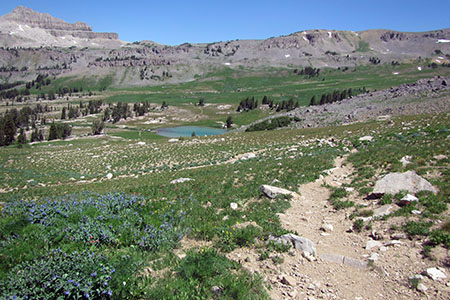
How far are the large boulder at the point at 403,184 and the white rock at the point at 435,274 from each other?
16.5ft

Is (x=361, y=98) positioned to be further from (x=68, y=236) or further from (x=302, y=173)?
→ (x=68, y=236)

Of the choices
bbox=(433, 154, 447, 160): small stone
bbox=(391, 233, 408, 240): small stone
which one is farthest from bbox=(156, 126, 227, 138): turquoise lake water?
bbox=(391, 233, 408, 240): small stone

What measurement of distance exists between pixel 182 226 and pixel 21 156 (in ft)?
163

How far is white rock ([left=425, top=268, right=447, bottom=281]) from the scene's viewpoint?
679 centimetres

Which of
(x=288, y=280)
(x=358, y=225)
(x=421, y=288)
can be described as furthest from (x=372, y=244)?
(x=288, y=280)

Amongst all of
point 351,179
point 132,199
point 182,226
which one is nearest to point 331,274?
point 182,226

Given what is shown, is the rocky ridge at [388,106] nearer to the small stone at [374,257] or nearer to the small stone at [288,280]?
A: the small stone at [374,257]

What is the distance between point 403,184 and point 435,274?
5804 millimetres

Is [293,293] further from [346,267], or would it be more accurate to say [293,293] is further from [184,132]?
[184,132]

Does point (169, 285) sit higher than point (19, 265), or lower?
lower

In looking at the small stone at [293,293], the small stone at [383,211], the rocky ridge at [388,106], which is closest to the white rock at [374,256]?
the small stone at [383,211]

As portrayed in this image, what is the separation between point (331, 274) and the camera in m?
7.59

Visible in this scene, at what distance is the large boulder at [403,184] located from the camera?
11344mm

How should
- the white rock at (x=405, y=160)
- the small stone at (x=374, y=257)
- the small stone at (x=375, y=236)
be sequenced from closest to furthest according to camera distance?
the small stone at (x=374, y=257), the small stone at (x=375, y=236), the white rock at (x=405, y=160)
